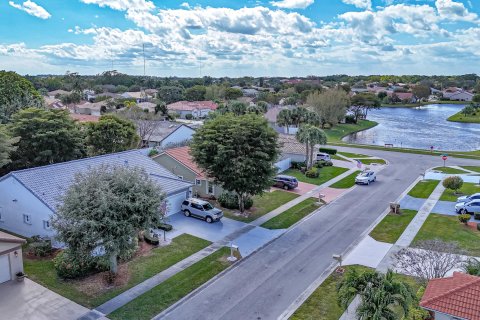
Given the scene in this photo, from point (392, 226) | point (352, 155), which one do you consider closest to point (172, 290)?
point (392, 226)

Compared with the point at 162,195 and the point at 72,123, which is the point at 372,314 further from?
the point at 72,123

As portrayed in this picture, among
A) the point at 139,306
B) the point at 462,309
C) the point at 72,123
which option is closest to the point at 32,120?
the point at 72,123

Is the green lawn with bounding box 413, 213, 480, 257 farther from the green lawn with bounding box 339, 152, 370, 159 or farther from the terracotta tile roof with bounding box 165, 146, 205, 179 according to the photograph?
the green lawn with bounding box 339, 152, 370, 159

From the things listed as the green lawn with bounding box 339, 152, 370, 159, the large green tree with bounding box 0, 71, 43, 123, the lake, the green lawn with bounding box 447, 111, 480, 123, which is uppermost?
the large green tree with bounding box 0, 71, 43, 123

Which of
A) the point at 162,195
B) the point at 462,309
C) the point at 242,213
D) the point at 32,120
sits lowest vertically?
the point at 242,213

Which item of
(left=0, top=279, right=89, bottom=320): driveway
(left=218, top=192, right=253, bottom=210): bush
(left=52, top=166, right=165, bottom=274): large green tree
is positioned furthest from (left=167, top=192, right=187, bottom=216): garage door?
(left=0, top=279, right=89, bottom=320): driveway

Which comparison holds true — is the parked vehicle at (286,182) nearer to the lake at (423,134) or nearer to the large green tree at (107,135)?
the large green tree at (107,135)

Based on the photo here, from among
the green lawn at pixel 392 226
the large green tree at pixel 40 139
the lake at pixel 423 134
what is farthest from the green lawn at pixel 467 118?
the large green tree at pixel 40 139
